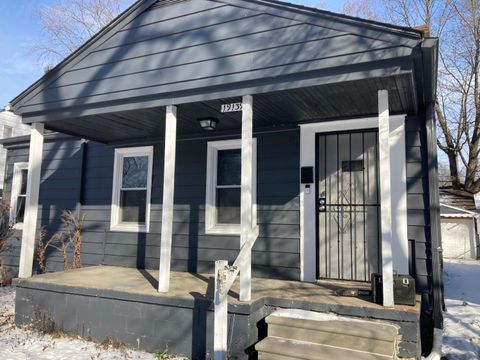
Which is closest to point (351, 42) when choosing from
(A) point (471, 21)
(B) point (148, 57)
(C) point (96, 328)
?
(B) point (148, 57)

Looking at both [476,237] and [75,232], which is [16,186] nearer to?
[75,232]

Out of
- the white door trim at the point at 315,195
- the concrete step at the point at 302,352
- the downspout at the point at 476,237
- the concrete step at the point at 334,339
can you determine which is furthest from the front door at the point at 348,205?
the downspout at the point at 476,237

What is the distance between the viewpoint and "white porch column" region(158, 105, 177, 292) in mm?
4090

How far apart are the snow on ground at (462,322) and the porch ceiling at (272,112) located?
252cm

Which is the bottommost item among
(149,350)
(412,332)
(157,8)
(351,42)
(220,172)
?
(149,350)

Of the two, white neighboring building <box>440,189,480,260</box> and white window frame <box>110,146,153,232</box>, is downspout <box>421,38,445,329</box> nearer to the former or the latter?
white window frame <box>110,146,153,232</box>

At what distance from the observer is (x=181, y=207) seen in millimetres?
5914

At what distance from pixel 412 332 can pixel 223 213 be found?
124 inches

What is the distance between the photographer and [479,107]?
14453 millimetres

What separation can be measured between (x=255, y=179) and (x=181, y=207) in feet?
4.38

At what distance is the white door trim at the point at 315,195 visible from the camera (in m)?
4.38

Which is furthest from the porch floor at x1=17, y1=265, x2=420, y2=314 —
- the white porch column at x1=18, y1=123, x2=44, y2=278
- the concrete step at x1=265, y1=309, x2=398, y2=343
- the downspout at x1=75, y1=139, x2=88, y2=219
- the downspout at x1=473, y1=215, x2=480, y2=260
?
the downspout at x1=473, y1=215, x2=480, y2=260

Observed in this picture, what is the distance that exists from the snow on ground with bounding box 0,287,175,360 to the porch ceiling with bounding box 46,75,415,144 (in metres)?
2.72

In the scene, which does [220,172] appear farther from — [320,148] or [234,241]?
[320,148]
